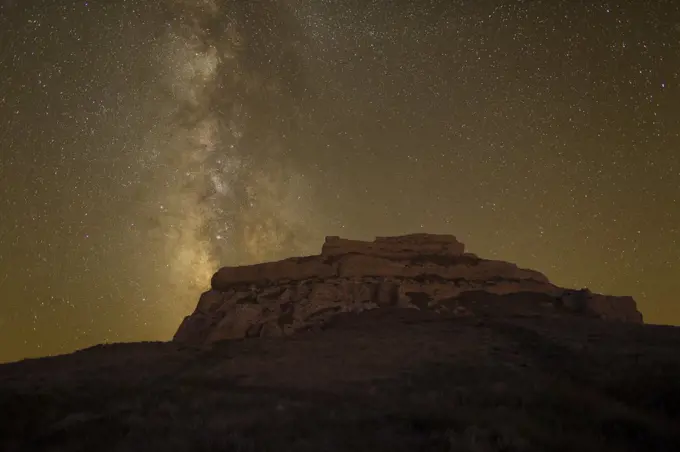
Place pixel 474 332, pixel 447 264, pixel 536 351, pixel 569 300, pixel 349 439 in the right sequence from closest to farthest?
pixel 349 439
pixel 536 351
pixel 474 332
pixel 569 300
pixel 447 264

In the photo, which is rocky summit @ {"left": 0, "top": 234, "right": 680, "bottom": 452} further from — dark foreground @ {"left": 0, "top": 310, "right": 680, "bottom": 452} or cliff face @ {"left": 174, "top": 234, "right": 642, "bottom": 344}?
cliff face @ {"left": 174, "top": 234, "right": 642, "bottom": 344}

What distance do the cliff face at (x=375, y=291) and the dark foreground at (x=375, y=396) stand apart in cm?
819

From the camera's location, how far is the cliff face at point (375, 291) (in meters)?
33.9

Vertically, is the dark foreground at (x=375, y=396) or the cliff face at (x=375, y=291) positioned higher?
the cliff face at (x=375, y=291)

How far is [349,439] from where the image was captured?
9211mm

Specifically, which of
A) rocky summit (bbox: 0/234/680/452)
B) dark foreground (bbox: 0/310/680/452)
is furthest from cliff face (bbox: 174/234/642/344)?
dark foreground (bbox: 0/310/680/452)

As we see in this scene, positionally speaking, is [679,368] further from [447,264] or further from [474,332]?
[447,264]

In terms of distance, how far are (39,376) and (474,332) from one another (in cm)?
2269

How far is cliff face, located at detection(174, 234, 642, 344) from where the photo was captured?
1335 inches

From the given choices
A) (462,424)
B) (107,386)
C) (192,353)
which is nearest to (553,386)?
(462,424)

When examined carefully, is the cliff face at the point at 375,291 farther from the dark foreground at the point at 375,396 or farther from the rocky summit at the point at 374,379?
the dark foreground at the point at 375,396

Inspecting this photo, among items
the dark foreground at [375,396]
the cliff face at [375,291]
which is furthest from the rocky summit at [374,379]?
the cliff face at [375,291]

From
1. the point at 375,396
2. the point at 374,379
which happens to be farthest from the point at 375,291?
the point at 375,396

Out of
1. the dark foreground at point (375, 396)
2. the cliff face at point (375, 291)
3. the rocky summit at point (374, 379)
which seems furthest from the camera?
the cliff face at point (375, 291)
